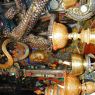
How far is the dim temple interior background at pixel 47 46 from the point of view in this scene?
1712 millimetres

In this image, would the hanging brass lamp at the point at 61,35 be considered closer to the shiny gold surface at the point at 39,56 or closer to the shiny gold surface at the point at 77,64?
the shiny gold surface at the point at 77,64

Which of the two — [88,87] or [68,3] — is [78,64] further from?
[68,3]

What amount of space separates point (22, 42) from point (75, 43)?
14.6 inches

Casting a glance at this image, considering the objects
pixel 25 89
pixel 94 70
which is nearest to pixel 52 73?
pixel 25 89

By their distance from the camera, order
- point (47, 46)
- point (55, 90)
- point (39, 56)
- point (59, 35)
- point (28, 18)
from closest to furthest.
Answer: point (59, 35), point (55, 90), point (28, 18), point (47, 46), point (39, 56)

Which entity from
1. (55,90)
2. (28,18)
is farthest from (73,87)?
(28,18)

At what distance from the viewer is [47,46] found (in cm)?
202

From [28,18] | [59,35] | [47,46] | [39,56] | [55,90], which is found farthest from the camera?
[39,56]

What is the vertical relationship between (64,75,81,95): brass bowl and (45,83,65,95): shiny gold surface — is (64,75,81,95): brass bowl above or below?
above

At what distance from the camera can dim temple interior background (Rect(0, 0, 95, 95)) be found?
1.71 metres

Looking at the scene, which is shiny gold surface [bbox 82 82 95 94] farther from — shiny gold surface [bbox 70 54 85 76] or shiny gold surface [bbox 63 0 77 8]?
shiny gold surface [bbox 63 0 77 8]

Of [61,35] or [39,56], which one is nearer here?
[61,35]

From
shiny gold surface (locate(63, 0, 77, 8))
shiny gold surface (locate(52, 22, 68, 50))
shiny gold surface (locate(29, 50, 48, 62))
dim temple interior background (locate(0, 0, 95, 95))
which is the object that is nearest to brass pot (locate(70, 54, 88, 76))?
dim temple interior background (locate(0, 0, 95, 95))

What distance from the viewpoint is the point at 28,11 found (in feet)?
6.10
